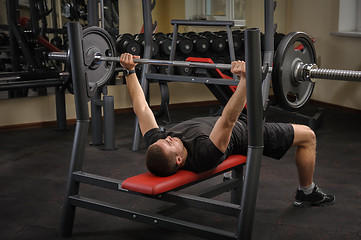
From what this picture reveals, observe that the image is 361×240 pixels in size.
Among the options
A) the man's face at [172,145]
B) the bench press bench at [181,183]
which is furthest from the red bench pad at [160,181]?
the man's face at [172,145]

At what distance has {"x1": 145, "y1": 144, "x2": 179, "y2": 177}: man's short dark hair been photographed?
6.96 ft

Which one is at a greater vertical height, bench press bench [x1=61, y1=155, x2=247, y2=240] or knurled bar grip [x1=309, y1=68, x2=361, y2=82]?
knurled bar grip [x1=309, y1=68, x2=361, y2=82]

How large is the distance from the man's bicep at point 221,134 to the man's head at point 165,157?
0.49ft

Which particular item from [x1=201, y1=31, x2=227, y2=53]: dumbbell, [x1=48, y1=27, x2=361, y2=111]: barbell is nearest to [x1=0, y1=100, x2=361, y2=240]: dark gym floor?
[x1=48, y1=27, x2=361, y2=111]: barbell

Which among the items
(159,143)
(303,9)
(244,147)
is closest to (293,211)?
(244,147)

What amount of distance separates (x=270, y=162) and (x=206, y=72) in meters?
0.80

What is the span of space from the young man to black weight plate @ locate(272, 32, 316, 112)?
0.52 ft

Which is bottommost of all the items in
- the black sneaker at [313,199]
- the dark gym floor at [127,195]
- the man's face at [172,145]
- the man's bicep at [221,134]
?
the dark gym floor at [127,195]

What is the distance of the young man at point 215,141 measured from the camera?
83.6 inches

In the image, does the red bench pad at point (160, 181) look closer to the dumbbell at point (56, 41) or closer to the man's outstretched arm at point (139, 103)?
the man's outstretched arm at point (139, 103)

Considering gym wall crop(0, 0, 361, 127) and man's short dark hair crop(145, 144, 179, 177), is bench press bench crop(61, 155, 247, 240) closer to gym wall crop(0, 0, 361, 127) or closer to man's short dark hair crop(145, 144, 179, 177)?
man's short dark hair crop(145, 144, 179, 177)

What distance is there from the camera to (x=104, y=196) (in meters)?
2.95

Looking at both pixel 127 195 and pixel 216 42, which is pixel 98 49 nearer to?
pixel 127 195

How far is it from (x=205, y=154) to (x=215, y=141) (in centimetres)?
7
